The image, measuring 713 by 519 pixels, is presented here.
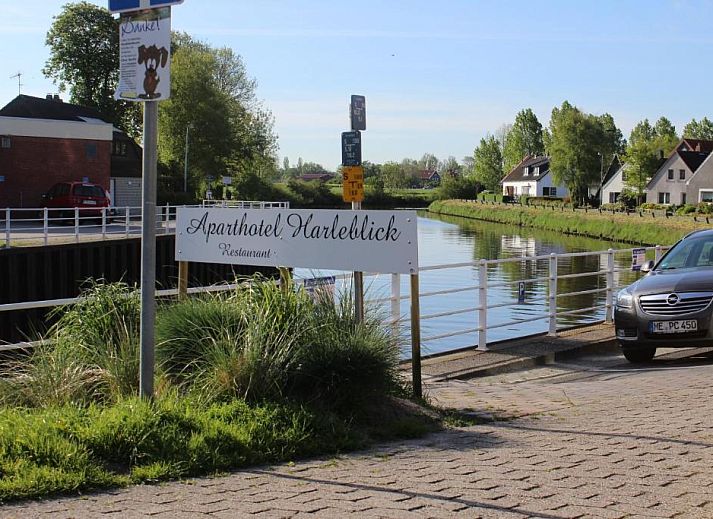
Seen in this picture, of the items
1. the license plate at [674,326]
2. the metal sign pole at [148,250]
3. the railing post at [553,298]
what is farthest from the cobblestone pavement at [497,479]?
the railing post at [553,298]

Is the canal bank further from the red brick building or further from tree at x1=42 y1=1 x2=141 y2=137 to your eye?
tree at x1=42 y1=1 x2=141 y2=137

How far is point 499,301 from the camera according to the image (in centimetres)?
2752

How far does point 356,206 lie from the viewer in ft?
31.3

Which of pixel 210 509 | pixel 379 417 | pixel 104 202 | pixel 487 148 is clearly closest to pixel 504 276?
pixel 104 202

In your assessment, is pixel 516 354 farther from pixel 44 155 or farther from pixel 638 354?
pixel 44 155

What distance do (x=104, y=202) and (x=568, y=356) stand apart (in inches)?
1280

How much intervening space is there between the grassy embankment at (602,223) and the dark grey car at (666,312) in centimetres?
4575

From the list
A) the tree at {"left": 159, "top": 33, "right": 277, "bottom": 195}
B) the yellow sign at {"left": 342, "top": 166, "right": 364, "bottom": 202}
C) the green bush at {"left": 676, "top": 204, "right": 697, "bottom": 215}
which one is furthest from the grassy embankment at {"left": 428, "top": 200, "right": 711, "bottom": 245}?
the yellow sign at {"left": 342, "top": 166, "right": 364, "bottom": 202}

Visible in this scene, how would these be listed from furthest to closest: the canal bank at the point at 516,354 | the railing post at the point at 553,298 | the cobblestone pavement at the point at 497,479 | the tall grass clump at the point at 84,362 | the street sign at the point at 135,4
Result: the railing post at the point at 553,298 → the canal bank at the point at 516,354 → the tall grass clump at the point at 84,362 → the street sign at the point at 135,4 → the cobblestone pavement at the point at 497,479

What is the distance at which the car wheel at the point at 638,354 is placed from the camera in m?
12.1

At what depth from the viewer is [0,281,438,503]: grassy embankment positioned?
5426mm

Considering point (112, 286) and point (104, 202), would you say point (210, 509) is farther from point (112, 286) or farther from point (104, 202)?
point (104, 202)

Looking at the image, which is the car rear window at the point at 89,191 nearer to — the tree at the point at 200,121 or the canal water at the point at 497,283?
the canal water at the point at 497,283

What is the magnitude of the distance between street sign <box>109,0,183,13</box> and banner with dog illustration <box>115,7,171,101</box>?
0.03 metres
